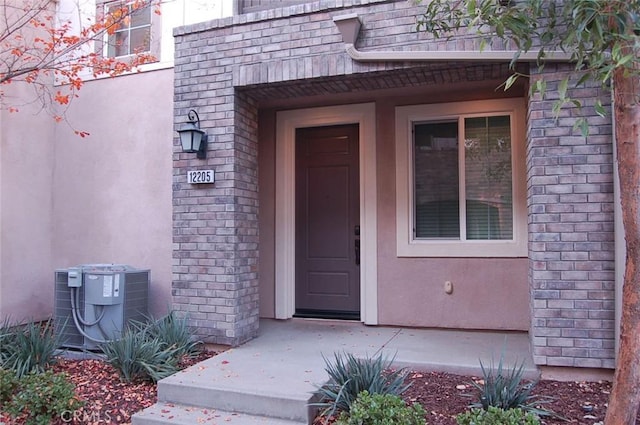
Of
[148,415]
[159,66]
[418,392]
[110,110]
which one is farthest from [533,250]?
[110,110]

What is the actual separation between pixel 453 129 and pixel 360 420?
3.68 metres

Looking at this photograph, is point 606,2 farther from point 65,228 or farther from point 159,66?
point 65,228

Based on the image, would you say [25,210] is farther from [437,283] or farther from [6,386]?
[437,283]

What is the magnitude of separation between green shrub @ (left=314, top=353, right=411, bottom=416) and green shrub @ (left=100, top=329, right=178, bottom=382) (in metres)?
1.52

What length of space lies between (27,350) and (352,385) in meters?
3.11

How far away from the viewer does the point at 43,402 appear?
3.65m

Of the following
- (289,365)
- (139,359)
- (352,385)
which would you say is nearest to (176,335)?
(139,359)

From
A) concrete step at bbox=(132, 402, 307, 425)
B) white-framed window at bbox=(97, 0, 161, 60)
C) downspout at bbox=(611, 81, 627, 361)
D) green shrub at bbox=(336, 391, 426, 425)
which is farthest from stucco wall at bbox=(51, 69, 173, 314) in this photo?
downspout at bbox=(611, 81, 627, 361)

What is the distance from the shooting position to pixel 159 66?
20.8ft

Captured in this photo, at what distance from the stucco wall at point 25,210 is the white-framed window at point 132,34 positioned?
1.26 meters

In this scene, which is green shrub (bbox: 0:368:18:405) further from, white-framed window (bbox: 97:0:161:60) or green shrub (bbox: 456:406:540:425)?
white-framed window (bbox: 97:0:161:60)

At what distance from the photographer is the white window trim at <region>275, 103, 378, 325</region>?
5852mm

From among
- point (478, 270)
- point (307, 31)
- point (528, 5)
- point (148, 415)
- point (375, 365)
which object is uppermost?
point (307, 31)

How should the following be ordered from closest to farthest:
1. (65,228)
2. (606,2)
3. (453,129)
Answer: (606,2)
(453,129)
(65,228)
